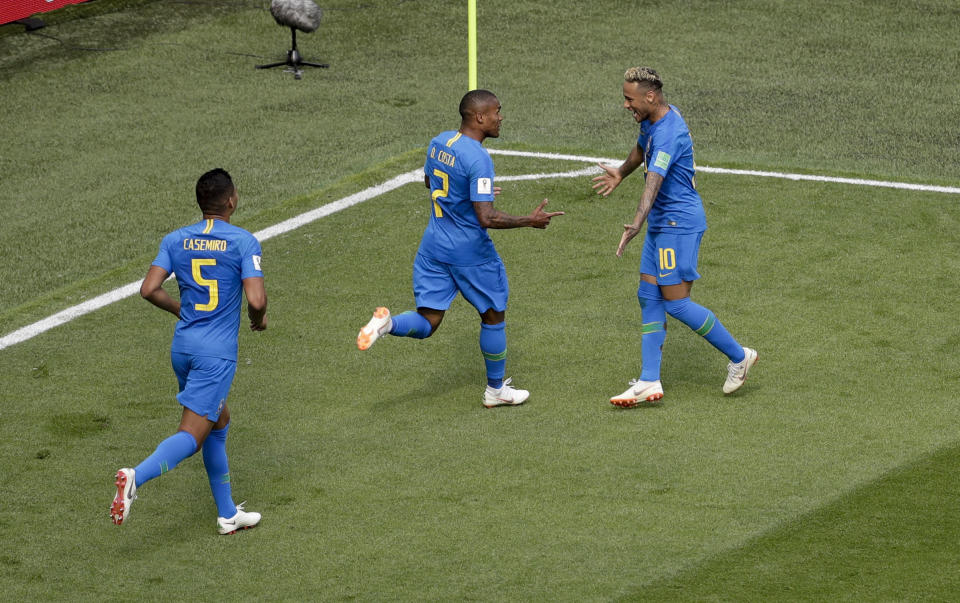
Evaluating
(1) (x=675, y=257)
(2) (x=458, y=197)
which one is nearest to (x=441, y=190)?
(2) (x=458, y=197)

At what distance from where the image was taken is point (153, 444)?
9.09 m

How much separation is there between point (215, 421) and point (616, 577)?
7.75 feet

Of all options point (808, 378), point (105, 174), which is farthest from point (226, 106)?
point (808, 378)

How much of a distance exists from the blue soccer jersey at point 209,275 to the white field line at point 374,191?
402cm

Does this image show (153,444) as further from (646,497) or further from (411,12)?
(411,12)

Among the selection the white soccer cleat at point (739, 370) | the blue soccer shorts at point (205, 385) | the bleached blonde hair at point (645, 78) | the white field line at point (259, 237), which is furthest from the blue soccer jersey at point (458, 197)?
the white field line at point (259, 237)

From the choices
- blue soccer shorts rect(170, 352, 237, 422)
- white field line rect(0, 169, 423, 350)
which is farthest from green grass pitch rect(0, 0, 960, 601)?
blue soccer shorts rect(170, 352, 237, 422)

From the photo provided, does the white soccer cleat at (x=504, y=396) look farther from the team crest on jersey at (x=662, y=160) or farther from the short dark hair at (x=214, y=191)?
the short dark hair at (x=214, y=191)

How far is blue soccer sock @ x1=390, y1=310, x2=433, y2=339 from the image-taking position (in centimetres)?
912

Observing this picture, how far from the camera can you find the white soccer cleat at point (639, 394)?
30.1 feet

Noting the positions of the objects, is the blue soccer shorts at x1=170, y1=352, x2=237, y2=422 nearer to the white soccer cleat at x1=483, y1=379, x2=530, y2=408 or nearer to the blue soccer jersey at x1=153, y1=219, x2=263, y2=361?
the blue soccer jersey at x1=153, y1=219, x2=263, y2=361

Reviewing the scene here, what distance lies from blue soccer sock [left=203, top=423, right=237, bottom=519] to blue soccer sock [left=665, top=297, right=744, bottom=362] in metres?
3.13

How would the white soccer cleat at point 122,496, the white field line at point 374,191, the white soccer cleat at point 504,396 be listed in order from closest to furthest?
the white soccer cleat at point 122,496
the white soccer cleat at point 504,396
the white field line at point 374,191

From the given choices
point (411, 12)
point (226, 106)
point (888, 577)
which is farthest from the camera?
point (411, 12)
